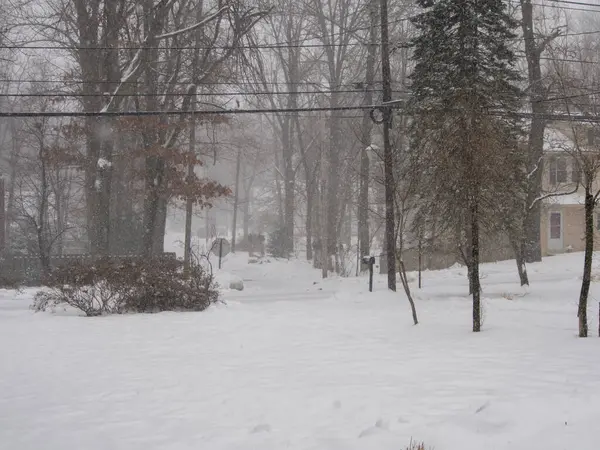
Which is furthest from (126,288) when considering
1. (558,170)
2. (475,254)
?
(558,170)

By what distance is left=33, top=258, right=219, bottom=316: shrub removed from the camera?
1177 centimetres

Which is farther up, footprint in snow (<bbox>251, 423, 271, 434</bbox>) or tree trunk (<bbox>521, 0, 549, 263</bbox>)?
tree trunk (<bbox>521, 0, 549, 263</bbox>)

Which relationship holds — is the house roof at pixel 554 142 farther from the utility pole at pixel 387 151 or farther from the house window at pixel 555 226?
the utility pole at pixel 387 151

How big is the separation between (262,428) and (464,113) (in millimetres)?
6390

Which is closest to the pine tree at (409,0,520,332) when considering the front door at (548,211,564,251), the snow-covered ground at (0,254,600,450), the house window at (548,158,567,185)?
the snow-covered ground at (0,254,600,450)

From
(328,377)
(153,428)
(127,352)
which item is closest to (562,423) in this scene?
(328,377)

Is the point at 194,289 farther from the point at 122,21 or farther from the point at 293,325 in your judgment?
the point at 122,21

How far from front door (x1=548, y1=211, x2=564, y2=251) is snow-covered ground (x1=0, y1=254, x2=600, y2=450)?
21.5 m

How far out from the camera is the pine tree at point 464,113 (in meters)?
9.30

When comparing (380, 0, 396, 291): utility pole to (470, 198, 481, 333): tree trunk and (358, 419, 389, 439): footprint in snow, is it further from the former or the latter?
(358, 419, 389, 439): footprint in snow

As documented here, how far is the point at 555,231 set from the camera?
3231cm

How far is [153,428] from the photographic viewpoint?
17.4ft

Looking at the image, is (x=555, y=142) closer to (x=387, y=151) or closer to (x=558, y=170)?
(x=558, y=170)

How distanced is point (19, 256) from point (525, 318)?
19.7 meters
